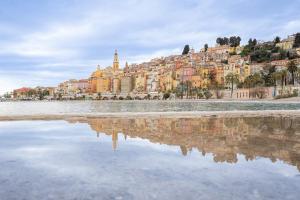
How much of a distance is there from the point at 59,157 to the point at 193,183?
3.90 metres

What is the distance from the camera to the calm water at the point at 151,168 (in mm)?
5617

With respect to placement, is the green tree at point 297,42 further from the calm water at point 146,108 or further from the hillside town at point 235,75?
the calm water at point 146,108

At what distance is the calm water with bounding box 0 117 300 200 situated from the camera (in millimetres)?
5617

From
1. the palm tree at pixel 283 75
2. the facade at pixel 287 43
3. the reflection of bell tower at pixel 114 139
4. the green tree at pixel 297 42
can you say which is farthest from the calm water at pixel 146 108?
the facade at pixel 287 43

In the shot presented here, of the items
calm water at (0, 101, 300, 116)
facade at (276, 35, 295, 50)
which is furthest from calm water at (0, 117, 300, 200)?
facade at (276, 35, 295, 50)

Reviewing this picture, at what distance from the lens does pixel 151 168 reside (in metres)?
7.42

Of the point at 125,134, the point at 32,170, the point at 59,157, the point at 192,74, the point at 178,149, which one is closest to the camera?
the point at 32,170

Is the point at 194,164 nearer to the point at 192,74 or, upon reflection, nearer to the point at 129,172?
the point at 129,172

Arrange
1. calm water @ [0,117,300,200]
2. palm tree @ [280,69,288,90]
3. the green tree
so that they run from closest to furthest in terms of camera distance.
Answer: calm water @ [0,117,300,200] → palm tree @ [280,69,288,90] → the green tree

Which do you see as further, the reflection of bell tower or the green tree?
the green tree

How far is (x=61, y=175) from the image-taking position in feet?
22.3

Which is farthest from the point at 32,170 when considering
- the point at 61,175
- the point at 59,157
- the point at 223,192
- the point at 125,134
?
the point at 125,134

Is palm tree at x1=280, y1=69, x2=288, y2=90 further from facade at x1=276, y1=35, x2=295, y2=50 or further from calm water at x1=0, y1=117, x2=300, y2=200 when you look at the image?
calm water at x1=0, y1=117, x2=300, y2=200

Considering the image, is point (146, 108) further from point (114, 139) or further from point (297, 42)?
point (297, 42)
